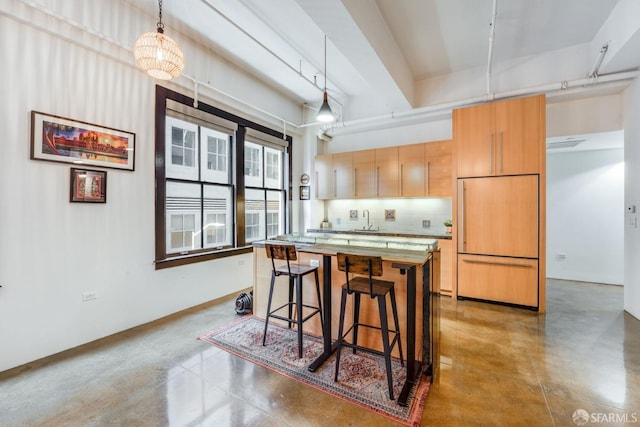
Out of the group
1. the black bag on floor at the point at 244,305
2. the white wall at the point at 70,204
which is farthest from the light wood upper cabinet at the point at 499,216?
the white wall at the point at 70,204

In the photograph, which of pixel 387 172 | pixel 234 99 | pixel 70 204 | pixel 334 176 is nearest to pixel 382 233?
pixel 387 172

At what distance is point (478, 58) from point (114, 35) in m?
4.82

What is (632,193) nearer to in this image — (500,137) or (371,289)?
(500,137)

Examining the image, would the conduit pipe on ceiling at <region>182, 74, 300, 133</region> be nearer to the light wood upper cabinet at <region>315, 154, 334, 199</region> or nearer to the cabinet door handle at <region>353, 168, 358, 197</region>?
the light wood upper cabinet at <region>315, 154, 334, 199</region>

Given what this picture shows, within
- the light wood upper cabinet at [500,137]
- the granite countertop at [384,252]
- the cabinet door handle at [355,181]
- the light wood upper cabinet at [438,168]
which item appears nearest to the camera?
the granite countertop at [384,252]

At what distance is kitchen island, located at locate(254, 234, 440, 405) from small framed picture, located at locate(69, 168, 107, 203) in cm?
204

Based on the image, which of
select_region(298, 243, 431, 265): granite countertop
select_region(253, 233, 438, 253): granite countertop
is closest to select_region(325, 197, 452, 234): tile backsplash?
select_region(253, 233, 438, 253): granite countertop

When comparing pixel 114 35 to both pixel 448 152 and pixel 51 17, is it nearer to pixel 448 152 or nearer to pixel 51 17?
pixel 51 17

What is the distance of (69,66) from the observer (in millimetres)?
2604

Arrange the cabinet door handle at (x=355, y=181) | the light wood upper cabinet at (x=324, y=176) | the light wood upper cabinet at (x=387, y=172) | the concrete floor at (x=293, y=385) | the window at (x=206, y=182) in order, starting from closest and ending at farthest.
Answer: the concrete floor at (x=293, y=385), the window at (x=206, y=182), the light wood upper cabinet at (x=387, y=172), the cabinet door handle at (x=355, y=181), the light wood upper cabinet at (x=324, y=176)

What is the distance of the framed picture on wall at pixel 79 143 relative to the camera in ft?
7.98

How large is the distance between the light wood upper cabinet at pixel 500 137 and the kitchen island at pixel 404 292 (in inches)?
82.5

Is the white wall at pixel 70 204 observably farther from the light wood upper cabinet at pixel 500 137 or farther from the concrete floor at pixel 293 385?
the light wood upper cabinet at pixel 500 137

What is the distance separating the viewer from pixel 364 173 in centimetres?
523
